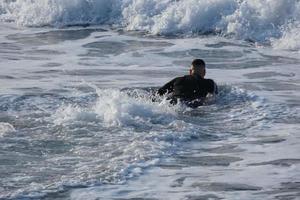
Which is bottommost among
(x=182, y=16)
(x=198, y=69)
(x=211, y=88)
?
(x=211, y=88)

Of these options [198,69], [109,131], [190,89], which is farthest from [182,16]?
[109,131]

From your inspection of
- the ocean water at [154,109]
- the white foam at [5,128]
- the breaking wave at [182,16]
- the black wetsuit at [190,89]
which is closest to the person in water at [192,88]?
the black wetsuit at [190,89]

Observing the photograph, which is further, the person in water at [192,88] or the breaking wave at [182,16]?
the breaking wave at [182,16]

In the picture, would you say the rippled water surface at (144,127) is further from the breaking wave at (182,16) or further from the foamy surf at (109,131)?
the breaking wave at (182,16)

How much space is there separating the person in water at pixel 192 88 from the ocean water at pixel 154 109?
187mm

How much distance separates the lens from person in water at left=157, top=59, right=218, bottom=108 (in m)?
11.5

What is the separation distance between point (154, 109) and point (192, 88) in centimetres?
120

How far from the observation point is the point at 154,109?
35.0 feet

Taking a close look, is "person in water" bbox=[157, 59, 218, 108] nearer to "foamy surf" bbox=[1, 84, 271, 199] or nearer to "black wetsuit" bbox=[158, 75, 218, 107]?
"black wetsuit" bbox=[158, 75, 218, 107]

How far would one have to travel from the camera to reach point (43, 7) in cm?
2467

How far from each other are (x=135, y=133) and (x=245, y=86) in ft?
12.5

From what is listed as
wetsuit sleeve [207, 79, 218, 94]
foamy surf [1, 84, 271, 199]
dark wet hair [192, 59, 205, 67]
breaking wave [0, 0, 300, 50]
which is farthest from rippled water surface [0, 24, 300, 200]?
breaking wave [0, 0, 300, 50]

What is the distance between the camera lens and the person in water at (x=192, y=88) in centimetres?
1155

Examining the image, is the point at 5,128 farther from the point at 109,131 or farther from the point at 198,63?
the point at 198,63
